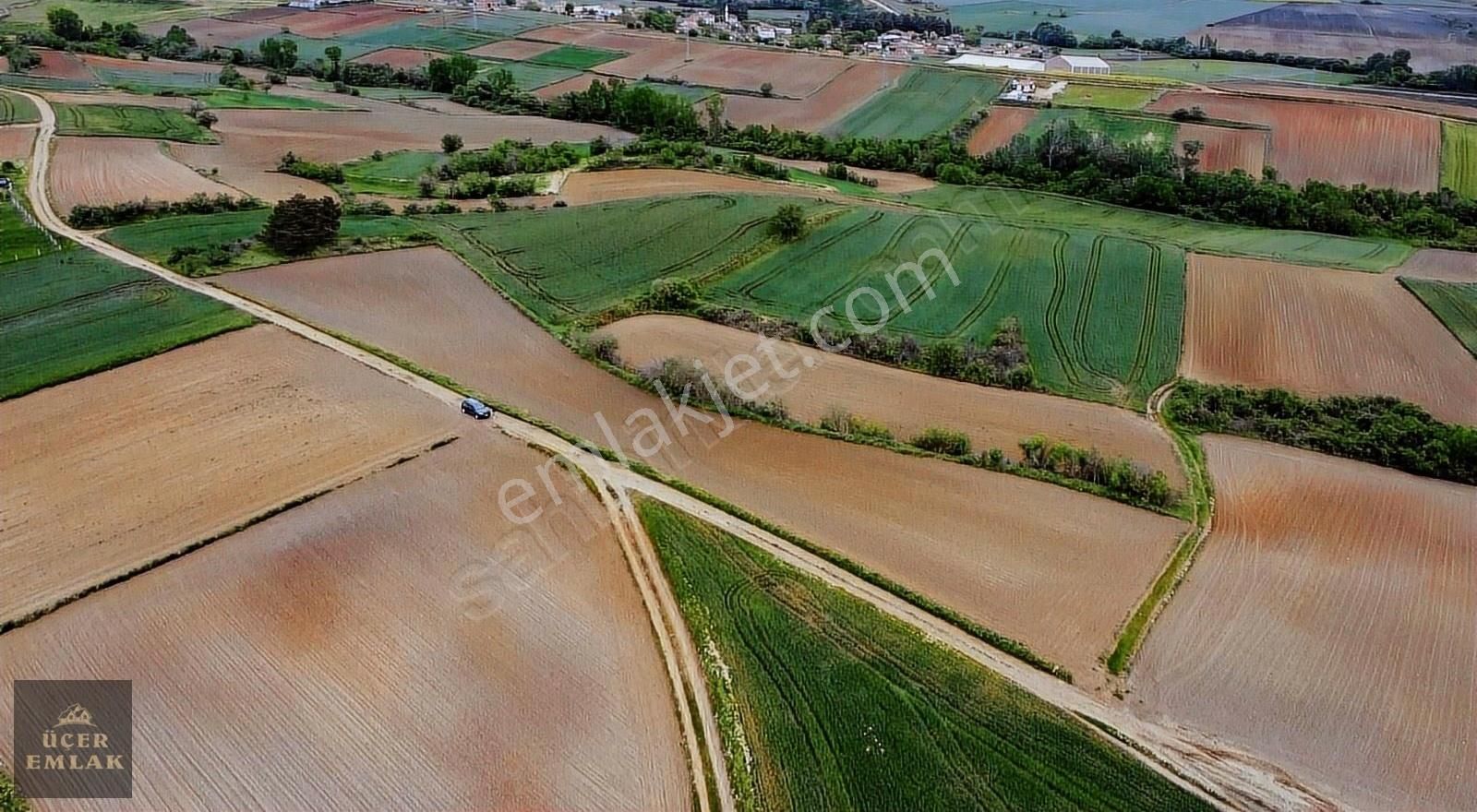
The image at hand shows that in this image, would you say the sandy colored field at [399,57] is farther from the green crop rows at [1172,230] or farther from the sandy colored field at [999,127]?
the green crop rows at [1172,230]

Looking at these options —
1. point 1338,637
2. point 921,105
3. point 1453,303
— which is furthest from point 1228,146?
point 1338,637

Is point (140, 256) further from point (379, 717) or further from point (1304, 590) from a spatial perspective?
point (1304, 590)

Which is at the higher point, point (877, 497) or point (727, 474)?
point (727, 474)

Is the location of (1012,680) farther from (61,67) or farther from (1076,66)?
(61,67)

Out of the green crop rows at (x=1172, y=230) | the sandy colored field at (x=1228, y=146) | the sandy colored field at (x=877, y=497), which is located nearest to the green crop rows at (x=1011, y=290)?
the green crop rows at (x=1172, y=230)

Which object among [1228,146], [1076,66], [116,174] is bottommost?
[116,174]

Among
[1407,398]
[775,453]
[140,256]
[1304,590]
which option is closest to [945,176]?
[1407,398]

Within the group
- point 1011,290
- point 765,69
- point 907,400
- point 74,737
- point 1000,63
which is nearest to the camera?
point 74,737
